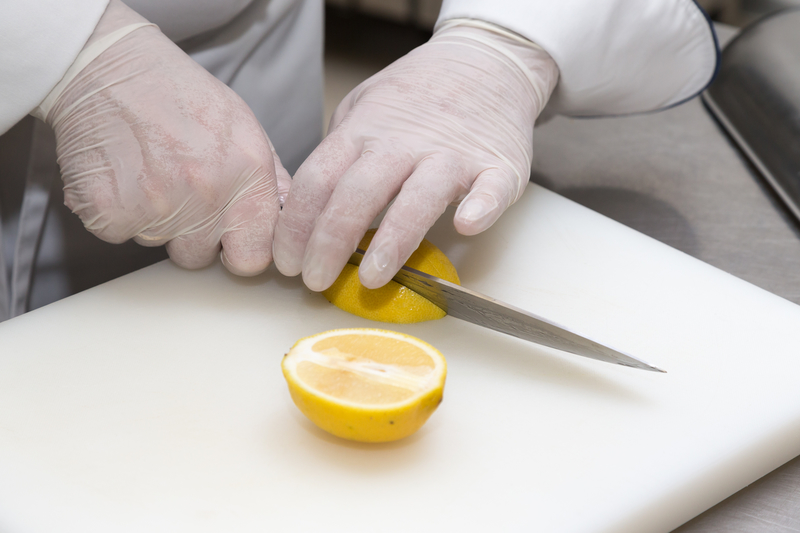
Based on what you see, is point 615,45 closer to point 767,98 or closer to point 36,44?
point 767,98

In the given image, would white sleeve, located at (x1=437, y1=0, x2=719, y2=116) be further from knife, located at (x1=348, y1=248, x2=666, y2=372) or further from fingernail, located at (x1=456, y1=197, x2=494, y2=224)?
knife, located at (x1=348, y1=248, x2=666, y2=372)

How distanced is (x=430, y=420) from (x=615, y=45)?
0.83m

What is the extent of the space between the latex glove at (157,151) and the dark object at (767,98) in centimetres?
114

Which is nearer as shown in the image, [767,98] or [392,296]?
[392,296]

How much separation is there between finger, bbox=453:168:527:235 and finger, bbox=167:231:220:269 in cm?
39

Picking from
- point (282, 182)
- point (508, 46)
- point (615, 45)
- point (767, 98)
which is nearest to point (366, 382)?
point (282, 182)

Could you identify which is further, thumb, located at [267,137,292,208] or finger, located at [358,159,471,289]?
thumb, located at [267,137,292,208]

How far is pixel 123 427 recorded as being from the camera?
0.77m

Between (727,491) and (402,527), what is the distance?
42 cm

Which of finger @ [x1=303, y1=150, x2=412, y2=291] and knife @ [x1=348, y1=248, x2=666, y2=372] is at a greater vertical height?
finger @ [x1=303, y1=150, x2=412, y2=291]

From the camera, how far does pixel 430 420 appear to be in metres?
0.79

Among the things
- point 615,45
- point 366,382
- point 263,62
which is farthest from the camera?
point 263,62

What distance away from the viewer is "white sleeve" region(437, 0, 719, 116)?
3.67 feet

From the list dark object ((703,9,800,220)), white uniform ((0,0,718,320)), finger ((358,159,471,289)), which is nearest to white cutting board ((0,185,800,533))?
finger ((358,159,471,289))
